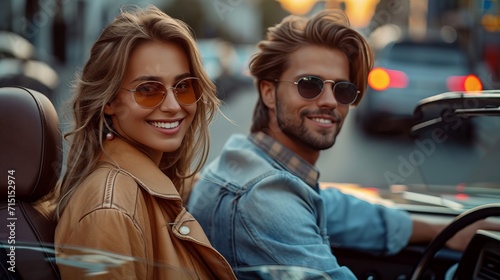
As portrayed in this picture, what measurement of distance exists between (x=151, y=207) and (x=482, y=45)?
16133 millimetres

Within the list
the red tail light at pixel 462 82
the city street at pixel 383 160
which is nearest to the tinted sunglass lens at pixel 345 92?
the city street at pixel 383 160

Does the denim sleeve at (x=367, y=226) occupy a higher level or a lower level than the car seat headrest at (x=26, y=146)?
lower

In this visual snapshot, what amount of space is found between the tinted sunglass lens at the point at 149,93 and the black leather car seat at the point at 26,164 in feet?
0.91

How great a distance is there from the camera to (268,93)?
2.59 m

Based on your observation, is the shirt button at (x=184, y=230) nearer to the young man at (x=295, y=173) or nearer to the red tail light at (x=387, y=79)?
the young man at (x=295, y=173)

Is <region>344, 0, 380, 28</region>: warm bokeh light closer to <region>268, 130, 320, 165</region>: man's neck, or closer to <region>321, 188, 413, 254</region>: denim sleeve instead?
<region>268, 130, 320, 165</region>: man's neck

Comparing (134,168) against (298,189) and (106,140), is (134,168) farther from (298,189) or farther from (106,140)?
(298,189)

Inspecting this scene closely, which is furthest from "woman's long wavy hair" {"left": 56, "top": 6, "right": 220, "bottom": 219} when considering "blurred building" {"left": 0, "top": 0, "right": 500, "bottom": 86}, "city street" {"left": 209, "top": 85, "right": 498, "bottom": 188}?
"city street" {"left": 209, "top": 85, "right": 498, "bottom": 188}

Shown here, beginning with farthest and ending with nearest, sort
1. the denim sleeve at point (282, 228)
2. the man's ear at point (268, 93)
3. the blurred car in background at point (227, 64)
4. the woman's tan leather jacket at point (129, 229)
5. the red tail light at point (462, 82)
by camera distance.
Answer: the blurred car in background at point (227, 64), the red tail light at point (462, 82), the man's ear at point (268, 93), the denim sleeve at point (282, 228), the woman's tan leather jacket at point (129, 229)

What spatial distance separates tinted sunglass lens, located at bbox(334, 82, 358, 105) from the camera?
2.44m

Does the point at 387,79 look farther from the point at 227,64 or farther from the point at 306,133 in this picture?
the point at 227,64

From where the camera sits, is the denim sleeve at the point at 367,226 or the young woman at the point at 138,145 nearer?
the young woman at the point at 138,145

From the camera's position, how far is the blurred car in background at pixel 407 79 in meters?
10.4

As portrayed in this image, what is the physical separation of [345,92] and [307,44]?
0.22 m
